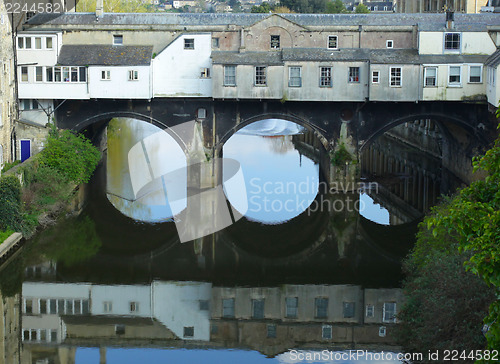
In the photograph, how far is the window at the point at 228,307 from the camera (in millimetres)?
30844

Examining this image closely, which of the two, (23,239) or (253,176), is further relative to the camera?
(253,176)

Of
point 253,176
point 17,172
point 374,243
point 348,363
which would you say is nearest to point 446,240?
point 348,363

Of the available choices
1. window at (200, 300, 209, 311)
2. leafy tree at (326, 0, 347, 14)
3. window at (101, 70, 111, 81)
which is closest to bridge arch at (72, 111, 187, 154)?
window at (101, 70, 111, 81)

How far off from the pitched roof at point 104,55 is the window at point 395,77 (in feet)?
42.0

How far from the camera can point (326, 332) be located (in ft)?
96.9

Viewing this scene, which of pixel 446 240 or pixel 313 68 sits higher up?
pixel 313 68

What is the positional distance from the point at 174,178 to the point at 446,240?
26.4 metres

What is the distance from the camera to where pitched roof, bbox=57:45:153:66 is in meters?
47.9

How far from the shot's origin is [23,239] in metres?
37.8

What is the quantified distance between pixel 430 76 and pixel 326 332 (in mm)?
21611

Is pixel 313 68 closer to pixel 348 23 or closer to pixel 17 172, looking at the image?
pixel 348 23

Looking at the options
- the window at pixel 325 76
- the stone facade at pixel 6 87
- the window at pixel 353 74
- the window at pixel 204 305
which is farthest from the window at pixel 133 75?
the window at pixel 204 305

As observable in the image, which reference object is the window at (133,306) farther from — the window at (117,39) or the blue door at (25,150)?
the window at (117,39)

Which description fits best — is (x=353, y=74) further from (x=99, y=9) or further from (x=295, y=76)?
(x=99, y=9)
